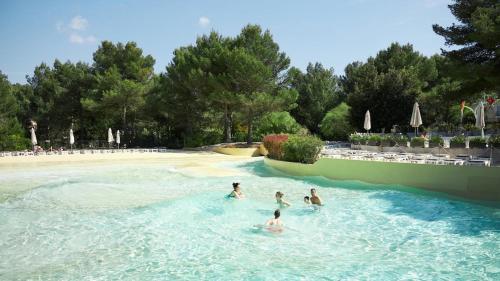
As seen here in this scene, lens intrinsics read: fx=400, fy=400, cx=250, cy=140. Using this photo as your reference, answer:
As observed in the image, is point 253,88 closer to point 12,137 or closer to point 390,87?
point 390,87

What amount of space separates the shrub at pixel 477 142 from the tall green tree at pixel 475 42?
237 centimetres

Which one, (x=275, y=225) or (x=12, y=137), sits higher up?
(x=12, y=137)

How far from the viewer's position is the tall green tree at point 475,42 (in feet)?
51.2

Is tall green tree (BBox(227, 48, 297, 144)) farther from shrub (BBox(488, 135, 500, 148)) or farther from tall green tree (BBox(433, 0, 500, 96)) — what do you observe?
shrub (BBox(488, 135, 500, 148))

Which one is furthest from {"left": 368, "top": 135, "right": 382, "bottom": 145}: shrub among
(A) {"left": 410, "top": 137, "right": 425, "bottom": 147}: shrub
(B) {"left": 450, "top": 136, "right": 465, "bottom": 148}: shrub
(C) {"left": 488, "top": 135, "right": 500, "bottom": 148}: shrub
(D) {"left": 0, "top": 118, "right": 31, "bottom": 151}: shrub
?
(D) {"left": 0, "top": 118, "right": 31, "bottom": 151}: shrub

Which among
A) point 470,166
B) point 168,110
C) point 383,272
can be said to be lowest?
point 383,272

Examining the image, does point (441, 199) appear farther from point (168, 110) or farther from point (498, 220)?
point (168, 110)

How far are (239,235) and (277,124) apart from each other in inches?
1055

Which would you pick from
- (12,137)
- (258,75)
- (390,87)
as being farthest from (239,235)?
(12,137)

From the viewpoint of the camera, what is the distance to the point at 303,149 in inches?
752

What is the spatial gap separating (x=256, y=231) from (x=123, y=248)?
10.7ft

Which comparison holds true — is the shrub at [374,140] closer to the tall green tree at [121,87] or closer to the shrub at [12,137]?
the tall green tree at [121,87]

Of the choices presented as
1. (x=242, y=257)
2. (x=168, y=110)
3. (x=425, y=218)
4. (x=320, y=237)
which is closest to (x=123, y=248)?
(x=242, y=257)

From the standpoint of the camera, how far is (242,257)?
329 inches
